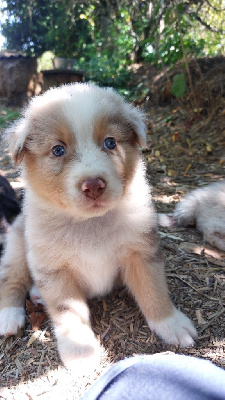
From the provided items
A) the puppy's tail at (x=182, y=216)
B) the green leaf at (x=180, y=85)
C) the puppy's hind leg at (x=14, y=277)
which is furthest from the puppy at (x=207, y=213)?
the green leaf at (x=180, y=85)

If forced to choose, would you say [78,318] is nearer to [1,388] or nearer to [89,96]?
[1,388]

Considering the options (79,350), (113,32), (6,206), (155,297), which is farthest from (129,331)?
(113,32)

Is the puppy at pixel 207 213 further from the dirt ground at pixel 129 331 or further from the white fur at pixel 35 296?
the white fur at pixel 35 296

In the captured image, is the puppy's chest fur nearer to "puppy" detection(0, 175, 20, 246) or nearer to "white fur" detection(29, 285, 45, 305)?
"white fur" detection(29, 285, 45, 305)

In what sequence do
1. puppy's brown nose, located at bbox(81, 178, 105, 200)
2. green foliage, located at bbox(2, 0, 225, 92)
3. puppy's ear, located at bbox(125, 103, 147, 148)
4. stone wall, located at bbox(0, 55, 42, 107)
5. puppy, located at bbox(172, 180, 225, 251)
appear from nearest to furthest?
puppy's brown nose, located at bbox(81, 178, 105, 200) → puppy's ear, located at bbox(125, 103, 147, 148) → puppy, located at bbox(172, 180, 225, 251) → green foliage, located at bbox(2, 0, 225, 92) → stone wall, located at bbox(0, 55, 42, 107)

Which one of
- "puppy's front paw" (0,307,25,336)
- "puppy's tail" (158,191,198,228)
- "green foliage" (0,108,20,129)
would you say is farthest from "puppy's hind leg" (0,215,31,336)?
"green foliage" (0,108,20,129)

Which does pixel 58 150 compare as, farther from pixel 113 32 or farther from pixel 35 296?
pixel 113 32

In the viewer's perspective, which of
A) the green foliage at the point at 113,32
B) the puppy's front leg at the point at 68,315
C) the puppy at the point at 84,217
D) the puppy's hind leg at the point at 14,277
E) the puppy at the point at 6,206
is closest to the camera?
the puppy at the point at 84,217
